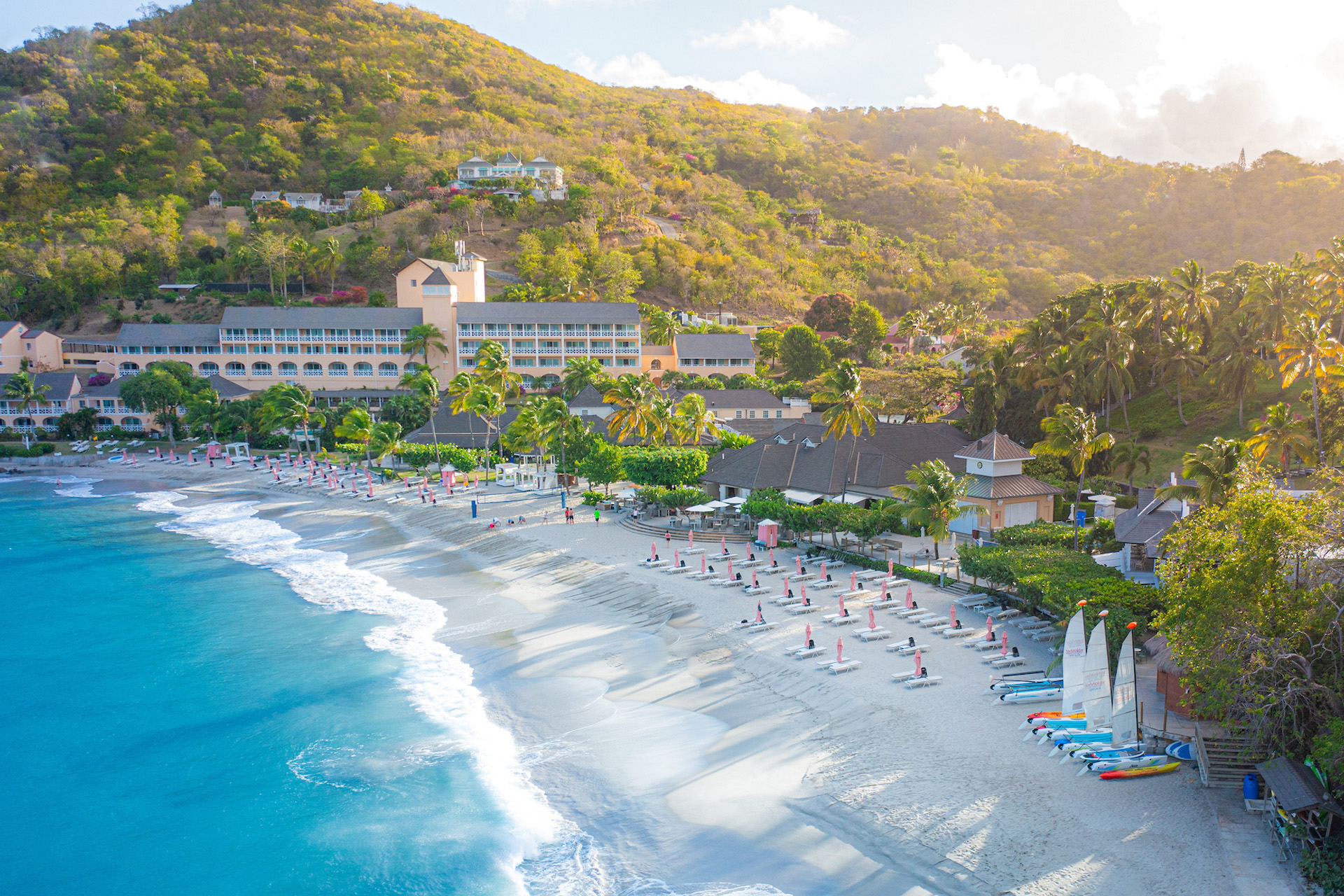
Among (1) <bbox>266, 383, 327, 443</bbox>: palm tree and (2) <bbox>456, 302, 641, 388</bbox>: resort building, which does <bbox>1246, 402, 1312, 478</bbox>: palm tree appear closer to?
(2) <bbox>456, 302, 641, 388</bbox>: resort building

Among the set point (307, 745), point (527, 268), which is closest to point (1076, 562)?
point (307, 745)

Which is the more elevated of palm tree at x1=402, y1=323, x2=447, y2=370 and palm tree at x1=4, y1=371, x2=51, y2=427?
palm tree at x1=402, y1=323, x2=447, y2=370

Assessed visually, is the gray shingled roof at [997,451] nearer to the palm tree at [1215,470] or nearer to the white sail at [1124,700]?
the palm tree at [1215,470]

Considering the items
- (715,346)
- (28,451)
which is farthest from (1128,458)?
(28,451)

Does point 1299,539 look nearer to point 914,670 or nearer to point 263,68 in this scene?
point 914,670

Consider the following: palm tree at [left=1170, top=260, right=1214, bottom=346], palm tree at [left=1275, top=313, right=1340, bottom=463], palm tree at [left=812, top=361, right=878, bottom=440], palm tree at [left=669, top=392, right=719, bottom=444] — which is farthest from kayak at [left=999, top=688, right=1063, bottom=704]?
palm tree at [left=1170, top=260, right=1214, bottom=346]

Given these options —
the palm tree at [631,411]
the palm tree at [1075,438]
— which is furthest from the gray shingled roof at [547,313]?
the palm tree at [1075,438]

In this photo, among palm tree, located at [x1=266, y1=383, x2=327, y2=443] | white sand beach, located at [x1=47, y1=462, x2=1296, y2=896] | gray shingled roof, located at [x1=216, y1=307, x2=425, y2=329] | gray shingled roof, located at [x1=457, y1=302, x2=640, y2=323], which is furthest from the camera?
gray shingled roof, located at [x1=457, y1=302, x2=640, y2=323]
